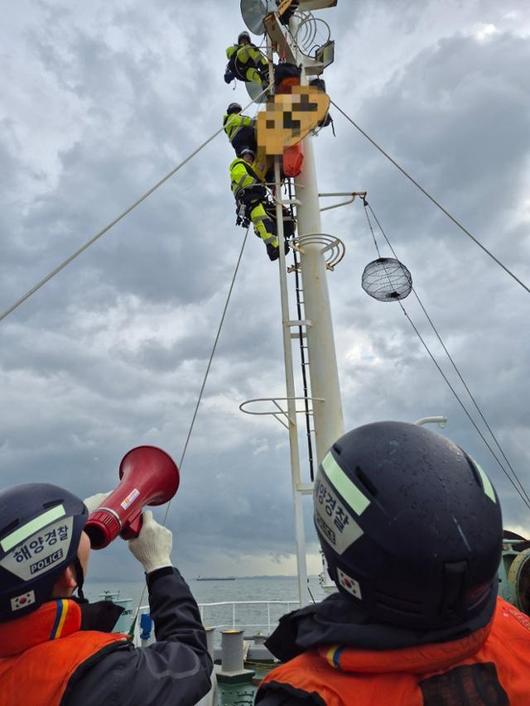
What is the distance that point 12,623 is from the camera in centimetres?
171

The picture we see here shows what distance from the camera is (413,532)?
1242 millimetres

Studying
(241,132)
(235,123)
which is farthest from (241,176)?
(235,123)

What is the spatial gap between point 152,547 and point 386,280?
560cm

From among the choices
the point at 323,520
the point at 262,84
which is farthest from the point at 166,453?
the point at 262,84

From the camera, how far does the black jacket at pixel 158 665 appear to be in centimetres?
160

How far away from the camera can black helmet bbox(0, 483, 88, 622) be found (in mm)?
1695

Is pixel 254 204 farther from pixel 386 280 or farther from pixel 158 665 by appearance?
pixel 158 665

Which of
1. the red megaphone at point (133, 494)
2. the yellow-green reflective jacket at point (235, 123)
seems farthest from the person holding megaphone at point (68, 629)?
the yellow-green reflective jacket at point (235, 123)

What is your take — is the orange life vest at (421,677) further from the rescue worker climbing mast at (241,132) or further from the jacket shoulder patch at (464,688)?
the rescue worker climbing mast at (241,132)

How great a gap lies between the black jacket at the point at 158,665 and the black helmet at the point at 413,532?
809 mm

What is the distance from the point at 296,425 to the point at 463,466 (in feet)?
14.5

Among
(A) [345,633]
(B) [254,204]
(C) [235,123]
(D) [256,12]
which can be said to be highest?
(D) [256,12]

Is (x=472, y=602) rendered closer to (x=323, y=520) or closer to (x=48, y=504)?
(x=323, y=520)

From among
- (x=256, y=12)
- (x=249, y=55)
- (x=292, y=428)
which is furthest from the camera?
(x=249, y=55)
